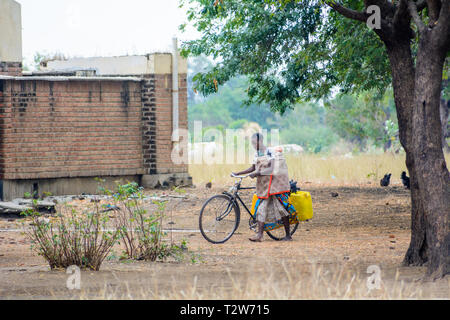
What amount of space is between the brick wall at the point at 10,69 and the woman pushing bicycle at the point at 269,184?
8.67m

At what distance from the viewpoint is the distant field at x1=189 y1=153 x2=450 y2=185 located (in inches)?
800

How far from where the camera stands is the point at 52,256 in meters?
7.28

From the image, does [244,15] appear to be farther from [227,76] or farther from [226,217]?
[226,217]

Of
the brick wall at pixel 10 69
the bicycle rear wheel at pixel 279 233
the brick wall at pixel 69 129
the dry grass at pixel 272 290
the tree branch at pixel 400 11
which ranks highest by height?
the brick wall at pixel 10 69

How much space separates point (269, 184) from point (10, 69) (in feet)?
29.7

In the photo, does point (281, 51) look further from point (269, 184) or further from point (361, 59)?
point (269, 184)

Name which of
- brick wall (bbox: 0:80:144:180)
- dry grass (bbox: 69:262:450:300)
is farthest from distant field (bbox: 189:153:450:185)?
dry grass (bbox: 69:262:450:300)

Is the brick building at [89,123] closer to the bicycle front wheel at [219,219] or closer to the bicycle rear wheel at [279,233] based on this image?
the bicycle rear wheel at [279,233]

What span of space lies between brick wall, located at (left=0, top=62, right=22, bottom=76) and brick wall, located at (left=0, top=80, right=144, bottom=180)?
1.43ft

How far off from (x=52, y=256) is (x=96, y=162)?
932 cm

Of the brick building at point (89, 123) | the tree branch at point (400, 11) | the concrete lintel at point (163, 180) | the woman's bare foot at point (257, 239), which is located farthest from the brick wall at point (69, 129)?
the tree branch at point (400, 11)

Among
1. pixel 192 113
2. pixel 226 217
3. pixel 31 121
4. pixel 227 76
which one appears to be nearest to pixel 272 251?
pixel 226 217

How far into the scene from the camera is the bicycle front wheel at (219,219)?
31.7ft

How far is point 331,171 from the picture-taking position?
855 inches
